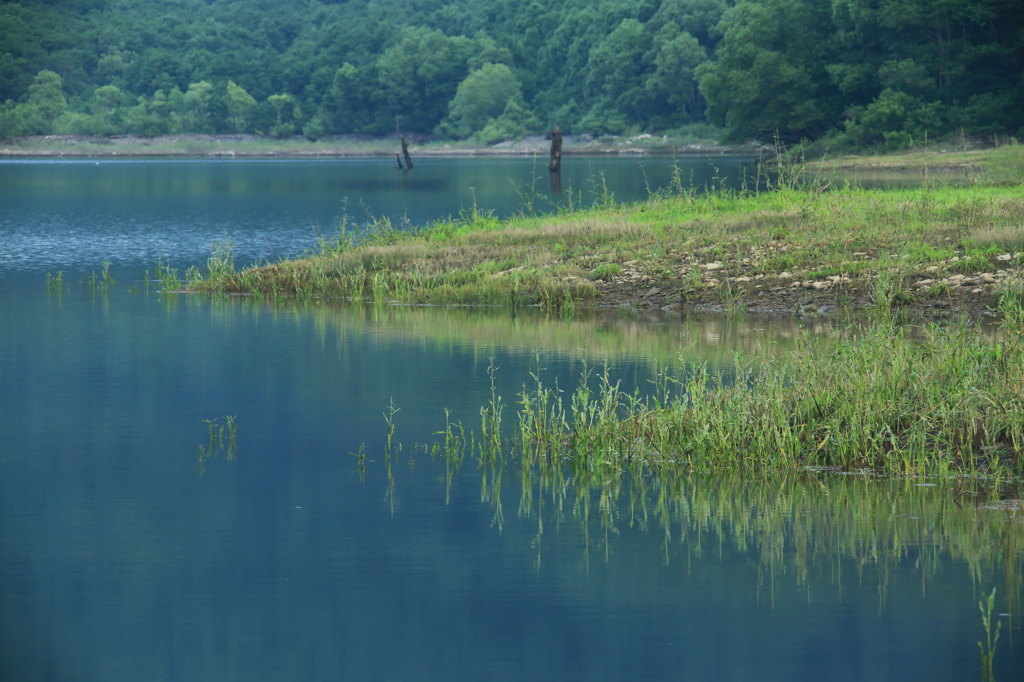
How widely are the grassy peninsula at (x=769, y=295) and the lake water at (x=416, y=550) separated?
0.61 meters

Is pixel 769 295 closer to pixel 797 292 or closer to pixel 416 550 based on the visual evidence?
pixel 797 292

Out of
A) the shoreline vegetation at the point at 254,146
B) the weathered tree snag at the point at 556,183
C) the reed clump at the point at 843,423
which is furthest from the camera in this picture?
the shoreline vegetation at the point at 254,146

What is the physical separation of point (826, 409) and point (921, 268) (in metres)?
12.3

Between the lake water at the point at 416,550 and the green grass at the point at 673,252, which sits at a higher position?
the green grass at the point at 673,252

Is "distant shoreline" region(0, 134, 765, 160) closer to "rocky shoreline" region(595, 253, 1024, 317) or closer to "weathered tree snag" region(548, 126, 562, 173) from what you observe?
"weathered tree snag" region(548, 126, 562, 173)

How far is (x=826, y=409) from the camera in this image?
13.4 meters

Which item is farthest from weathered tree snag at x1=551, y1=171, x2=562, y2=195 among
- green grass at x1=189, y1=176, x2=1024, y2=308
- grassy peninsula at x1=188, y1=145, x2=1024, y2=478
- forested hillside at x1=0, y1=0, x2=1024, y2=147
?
green grass at x1=189, y1=176, x2=1024, y2=308

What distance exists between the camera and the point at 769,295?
84.0ft

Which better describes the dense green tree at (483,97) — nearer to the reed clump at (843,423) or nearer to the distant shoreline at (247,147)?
the distant shoreline at (247,147)

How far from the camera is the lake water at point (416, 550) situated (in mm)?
8969

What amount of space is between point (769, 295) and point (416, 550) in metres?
15.9

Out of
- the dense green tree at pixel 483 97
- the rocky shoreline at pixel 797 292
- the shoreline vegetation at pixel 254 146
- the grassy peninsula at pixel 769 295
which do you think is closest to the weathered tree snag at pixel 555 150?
the grassy peninsula at pixel 769 295

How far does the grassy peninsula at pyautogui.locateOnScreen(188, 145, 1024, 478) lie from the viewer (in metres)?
13.1

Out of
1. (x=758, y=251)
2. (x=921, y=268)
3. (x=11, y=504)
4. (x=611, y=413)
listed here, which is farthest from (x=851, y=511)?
(x=758, y=251)
